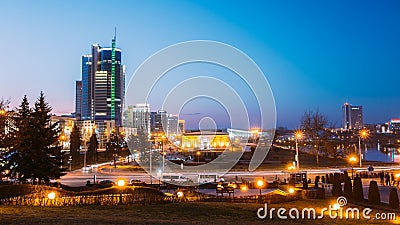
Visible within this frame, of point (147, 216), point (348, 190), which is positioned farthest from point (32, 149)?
point (348, 190)

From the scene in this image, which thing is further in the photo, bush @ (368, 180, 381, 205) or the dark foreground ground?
bush @ (368, 180, 381, 205)

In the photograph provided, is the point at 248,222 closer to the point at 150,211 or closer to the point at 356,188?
the point at 150,211

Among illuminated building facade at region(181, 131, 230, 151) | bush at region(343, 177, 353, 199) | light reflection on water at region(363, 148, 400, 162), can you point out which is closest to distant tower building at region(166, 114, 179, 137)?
illuminated building facade at region(181, 131, 230, 151)

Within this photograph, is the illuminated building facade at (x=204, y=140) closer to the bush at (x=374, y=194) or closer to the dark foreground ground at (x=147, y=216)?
the bush at (x=374, y=194)

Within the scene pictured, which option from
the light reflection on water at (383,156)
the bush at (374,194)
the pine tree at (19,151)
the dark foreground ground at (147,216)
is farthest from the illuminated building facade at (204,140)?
the dark foreground ground at (147,216)

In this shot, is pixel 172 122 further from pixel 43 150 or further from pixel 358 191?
pixel 358 191

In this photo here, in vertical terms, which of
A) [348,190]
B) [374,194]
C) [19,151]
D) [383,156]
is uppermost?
[19,151]

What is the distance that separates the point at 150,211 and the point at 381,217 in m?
8.61

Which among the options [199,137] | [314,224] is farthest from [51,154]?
[199,137]

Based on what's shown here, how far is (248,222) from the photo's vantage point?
1288 cm

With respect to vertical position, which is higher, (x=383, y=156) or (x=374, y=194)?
(x=374, y=194)

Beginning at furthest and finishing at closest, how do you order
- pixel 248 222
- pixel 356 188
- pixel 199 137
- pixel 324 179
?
pixel 199 137
pixel 324 179
pixel 356 188
pixel 248 222

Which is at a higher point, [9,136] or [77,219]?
[9,136]

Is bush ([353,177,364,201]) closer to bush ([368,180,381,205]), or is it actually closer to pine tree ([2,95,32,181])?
bush ([368,180,381,205])
